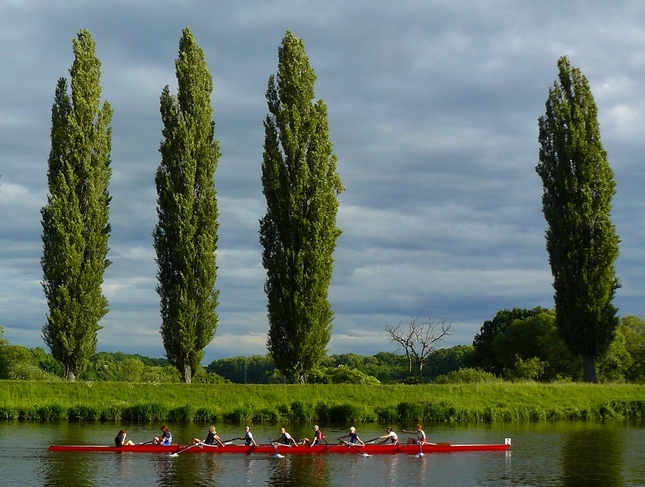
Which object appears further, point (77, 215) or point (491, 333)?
point (491, 333)

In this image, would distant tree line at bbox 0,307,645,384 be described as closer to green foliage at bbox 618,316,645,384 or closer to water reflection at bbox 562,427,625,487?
green foliage at bbox 618,316,645,384

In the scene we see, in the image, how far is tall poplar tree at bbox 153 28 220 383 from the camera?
46562 millimetres

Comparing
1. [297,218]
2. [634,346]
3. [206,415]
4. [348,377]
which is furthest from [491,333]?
[206,415]

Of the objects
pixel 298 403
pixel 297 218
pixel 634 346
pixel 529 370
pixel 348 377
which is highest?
pixel 297 218

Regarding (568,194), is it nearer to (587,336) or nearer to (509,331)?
(587,336)

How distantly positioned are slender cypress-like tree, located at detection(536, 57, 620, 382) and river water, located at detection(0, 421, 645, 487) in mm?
15955

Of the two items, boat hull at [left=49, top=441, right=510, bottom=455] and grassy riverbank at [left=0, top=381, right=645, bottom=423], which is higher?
grassy riverbank at [left=0, top=381, right=645, bottom=423]

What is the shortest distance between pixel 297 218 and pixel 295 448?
20305 millimetres

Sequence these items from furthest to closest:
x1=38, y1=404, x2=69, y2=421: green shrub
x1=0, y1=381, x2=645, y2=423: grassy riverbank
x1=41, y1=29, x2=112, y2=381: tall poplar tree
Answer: x1=41, y1=29, x2=112, y2=381: tall poplar tree, x1=0, y1=381, x2=645, y2=423: grassy riverbank, x1=38, y1=404, x2=69, y2=421: green shrub

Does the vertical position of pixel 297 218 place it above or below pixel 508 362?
above

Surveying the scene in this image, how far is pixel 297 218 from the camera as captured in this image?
47094mm

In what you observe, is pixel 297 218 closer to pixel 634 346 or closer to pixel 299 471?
pixel 299 471

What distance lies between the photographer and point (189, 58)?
163 feet

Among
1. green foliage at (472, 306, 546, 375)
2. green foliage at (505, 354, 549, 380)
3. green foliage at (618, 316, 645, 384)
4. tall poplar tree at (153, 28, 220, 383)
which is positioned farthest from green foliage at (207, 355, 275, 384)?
tall poplar tree at (153, 28, 220, 383)
